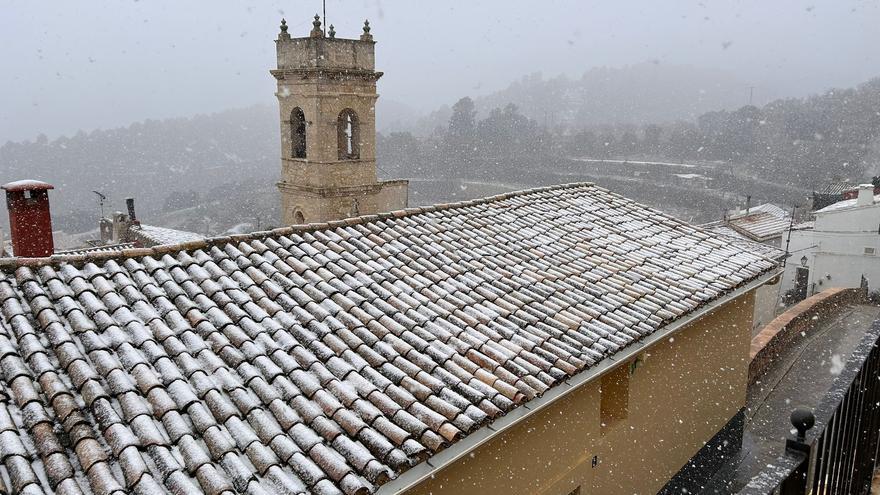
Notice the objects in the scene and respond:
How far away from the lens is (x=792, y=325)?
45.4 feet

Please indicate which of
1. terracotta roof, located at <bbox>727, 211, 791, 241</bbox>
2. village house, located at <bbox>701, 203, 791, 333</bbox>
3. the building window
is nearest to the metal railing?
the building window

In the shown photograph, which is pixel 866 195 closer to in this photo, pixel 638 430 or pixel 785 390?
pixel 785 390

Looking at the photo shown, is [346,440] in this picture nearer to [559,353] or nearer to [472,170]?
[559,353]

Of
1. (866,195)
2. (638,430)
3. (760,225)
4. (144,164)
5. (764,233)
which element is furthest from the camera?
(144,164)

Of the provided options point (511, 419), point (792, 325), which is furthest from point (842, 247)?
point (511, 419)

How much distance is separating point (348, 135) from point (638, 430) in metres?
14.4

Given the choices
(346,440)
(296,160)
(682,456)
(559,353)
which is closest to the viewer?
(346,440)

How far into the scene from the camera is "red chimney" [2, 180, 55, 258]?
5.45 metres

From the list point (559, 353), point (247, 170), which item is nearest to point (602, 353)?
point (559, 353)

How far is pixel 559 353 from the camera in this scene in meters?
5.16

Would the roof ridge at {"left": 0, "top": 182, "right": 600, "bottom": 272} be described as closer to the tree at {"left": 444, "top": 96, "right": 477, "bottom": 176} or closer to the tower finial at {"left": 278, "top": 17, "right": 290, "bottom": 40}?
the tower finial at {"left": 278, "top": 17, "right": 290, "bottom": 40}

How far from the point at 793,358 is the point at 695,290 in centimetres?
794

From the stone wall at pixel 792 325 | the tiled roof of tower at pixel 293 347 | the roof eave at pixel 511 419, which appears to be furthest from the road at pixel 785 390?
the tiled roof of tower at pixel 293 347

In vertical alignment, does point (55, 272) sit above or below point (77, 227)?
above
